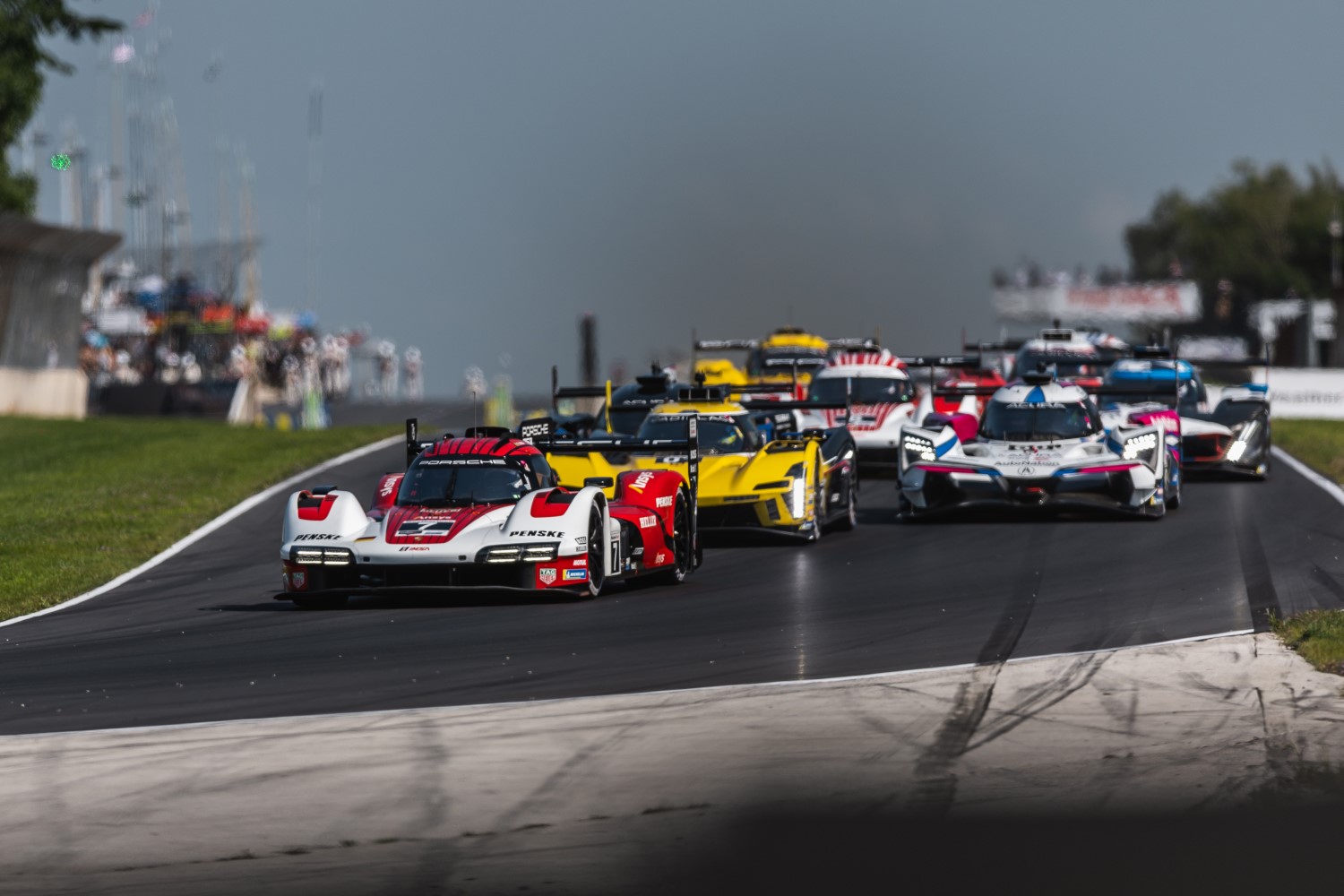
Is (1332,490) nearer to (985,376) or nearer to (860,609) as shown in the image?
(985,376)

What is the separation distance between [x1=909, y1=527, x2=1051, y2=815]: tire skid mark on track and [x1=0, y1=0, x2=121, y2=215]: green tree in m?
38.7

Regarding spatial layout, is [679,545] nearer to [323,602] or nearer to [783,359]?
[323,602]

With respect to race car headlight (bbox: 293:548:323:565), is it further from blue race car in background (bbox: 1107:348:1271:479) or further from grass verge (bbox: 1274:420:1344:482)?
grass verge (bbox: 1274:420:1344:482)

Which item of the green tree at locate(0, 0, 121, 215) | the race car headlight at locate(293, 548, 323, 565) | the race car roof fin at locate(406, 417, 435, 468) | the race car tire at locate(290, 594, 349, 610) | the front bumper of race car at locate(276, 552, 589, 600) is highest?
the green tree at locate(0, 0, 121, 215)

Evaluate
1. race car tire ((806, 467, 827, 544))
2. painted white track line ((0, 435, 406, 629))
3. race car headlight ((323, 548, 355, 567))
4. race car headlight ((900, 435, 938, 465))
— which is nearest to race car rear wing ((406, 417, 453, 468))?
race car headlight ((323, 548, 355, 567))

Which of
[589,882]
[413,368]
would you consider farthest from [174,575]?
[413,368]

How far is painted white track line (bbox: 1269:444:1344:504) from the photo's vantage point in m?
23.0

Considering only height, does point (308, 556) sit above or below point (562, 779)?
above

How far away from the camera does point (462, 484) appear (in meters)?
14.9

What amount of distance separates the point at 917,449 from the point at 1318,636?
32.3 feet

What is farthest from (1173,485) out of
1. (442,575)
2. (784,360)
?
(784,360)

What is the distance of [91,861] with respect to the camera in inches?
278

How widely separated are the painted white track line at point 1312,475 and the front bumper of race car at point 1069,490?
10.5ft

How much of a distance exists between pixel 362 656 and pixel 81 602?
4.35 metres
